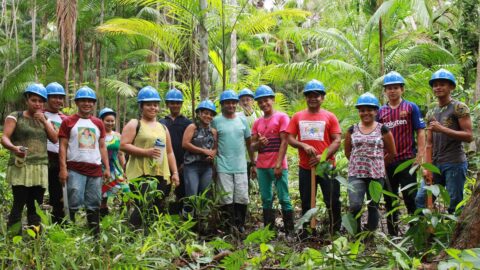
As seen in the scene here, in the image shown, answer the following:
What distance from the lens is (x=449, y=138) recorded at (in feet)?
15.5

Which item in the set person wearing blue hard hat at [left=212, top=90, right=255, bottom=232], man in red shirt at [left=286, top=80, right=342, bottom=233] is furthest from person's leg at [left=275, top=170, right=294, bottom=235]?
person wearing blue hard hat at [left=212, top=90, right=255, bottom=232]

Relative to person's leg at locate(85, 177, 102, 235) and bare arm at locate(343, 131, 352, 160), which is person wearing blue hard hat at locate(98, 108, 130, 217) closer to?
person's leg at locate(85, 177, 102, 235)

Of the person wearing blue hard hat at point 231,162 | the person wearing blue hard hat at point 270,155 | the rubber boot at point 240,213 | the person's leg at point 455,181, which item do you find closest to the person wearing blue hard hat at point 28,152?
the person wearing blue hard hat at point 231,162

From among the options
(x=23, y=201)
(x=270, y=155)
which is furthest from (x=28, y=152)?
(x=270, y=155)

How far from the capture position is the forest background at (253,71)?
334 centimetres

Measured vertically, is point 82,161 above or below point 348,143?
below

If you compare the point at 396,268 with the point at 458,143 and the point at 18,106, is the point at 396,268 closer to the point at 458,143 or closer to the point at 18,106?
the point at 458,143

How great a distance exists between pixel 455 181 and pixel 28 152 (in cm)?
403

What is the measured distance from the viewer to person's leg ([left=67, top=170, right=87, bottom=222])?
4.91 m

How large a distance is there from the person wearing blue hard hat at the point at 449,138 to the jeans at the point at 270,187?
151cm

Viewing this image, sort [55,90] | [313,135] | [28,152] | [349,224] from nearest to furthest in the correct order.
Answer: [349,224] → [28,152] → [313,135] → [55,90]

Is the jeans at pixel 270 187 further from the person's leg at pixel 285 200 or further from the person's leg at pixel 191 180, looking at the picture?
the person's leg at pixel 191 180

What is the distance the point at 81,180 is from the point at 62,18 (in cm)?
722

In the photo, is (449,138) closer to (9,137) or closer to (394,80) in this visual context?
(394,80)
